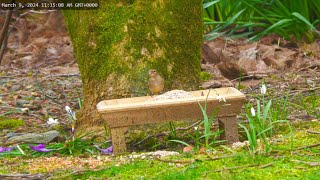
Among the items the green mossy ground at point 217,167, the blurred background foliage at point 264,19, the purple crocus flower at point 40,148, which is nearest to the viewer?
the green mossy ground at point 217,167

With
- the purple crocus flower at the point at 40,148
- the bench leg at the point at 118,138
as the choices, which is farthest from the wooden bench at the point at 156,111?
the purple crocus flower at the point at 40,148

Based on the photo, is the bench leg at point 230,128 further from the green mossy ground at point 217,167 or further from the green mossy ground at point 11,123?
the green mossy ground at point 11,123

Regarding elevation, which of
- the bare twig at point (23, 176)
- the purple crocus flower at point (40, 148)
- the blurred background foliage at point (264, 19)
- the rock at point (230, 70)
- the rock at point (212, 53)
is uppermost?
the blurred background foliage at point (264, 19)

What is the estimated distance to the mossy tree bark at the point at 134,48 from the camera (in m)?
4.66

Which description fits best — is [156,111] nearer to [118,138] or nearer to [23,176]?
[118,138]

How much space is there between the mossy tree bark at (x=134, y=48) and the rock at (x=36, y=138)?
0.74 ft

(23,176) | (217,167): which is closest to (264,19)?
→ (217,167)

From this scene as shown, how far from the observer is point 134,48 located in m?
4.67

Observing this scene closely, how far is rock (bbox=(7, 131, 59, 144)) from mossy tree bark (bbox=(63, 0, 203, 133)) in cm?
23

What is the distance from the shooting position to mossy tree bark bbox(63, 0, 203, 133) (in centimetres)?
466

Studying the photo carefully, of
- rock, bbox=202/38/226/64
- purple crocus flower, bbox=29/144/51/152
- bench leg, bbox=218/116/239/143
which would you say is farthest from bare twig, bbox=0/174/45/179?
rock, bbox=202/38/226/64

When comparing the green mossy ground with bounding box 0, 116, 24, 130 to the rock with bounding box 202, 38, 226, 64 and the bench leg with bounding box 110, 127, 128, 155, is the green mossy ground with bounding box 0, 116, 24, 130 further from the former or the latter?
the rock with bounding box 202, 38, 226, 64

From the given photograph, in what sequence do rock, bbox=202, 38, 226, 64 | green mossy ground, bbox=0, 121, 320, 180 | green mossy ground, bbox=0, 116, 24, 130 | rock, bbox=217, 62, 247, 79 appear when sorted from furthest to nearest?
1. rock, bbox=202, 38, 226, 64
2. rock, bbox=217, 62, 247, 79
3. green mossy ground, bbox=0, 116, 24, 130
4. green mossy ground, bbox=0, 121, 320, 180

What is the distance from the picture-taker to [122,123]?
4.03 m
